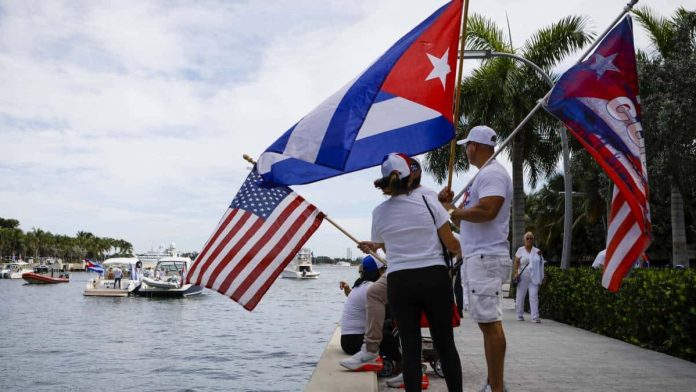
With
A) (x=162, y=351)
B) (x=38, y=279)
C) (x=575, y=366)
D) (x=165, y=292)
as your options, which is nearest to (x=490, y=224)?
(x=575, y=366)

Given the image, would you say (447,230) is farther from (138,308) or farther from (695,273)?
(138,308)

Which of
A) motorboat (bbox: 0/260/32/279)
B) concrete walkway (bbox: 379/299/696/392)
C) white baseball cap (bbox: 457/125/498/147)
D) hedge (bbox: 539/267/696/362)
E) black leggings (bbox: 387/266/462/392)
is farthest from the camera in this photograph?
motorboat (bbox: 0/260/32/279)

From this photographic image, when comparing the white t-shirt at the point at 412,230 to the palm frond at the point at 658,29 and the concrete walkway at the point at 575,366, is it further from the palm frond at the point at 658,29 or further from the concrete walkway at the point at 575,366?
the palm frond at the point at 658,29

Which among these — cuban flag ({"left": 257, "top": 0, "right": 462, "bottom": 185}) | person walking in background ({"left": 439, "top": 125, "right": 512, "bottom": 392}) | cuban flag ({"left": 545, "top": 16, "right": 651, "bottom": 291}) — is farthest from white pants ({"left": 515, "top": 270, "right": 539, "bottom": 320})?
person walking in background ({"left": 439, "top": 125, "right": 512, "bottom": 392})

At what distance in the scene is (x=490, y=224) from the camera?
482 centimetres

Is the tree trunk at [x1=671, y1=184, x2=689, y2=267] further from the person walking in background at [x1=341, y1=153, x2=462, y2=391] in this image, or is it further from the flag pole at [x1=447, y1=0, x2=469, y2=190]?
the person walking in background at [x1=341, y1=153, x2=462, y2=391]

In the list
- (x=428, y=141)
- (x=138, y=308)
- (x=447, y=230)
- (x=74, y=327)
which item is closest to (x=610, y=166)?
(x=428, y=141)

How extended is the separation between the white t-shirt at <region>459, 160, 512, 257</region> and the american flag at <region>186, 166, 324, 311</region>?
2.03m

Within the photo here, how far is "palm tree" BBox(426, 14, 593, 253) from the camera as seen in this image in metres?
24.4

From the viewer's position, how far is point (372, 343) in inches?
265

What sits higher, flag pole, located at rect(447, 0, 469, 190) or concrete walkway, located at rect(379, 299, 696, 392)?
flag pole, located at rect(447, 0, 469, 190)

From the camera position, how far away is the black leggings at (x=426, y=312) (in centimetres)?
445

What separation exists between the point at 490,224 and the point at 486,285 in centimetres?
42

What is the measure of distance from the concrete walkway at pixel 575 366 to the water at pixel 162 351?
12.7 ft
